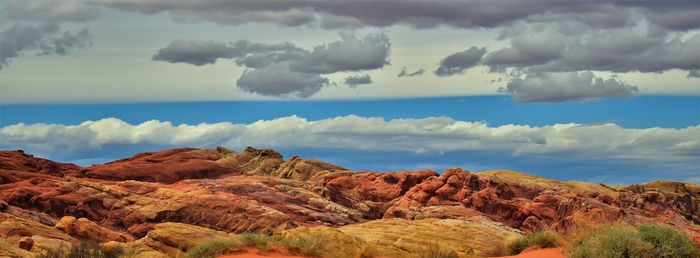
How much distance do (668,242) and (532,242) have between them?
5.72m

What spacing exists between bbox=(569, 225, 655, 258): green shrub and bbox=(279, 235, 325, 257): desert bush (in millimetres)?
9285

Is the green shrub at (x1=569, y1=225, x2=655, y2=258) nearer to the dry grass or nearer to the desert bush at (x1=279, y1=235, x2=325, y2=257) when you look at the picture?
the desert bush at (x1=279, y1=235, x2=325, y2=257)

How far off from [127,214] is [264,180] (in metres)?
13.8

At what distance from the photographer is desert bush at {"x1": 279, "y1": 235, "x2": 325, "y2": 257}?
1132 inches

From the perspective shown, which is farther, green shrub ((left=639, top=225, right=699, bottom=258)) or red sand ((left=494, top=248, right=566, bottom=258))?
red sand ((left=494, top=248, right=566, bottom=258))

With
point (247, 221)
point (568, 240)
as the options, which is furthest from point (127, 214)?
point (568, 240)

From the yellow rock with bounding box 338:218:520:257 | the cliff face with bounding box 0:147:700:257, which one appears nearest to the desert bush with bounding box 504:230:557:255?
the yellow rock with bounding box 338:218:520:257

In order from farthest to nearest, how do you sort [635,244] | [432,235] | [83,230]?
[432,235], [83,230], [635,244]

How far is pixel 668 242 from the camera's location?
2623 cm

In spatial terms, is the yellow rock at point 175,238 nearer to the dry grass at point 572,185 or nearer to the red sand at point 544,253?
the red sand at point 544,253

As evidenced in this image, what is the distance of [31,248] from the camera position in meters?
34.9

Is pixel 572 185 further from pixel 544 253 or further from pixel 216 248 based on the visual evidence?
pixel 216 248

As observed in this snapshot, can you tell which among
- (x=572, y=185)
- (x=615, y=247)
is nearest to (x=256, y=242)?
(x=615, y=247)

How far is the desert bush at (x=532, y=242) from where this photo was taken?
97.7 feet
